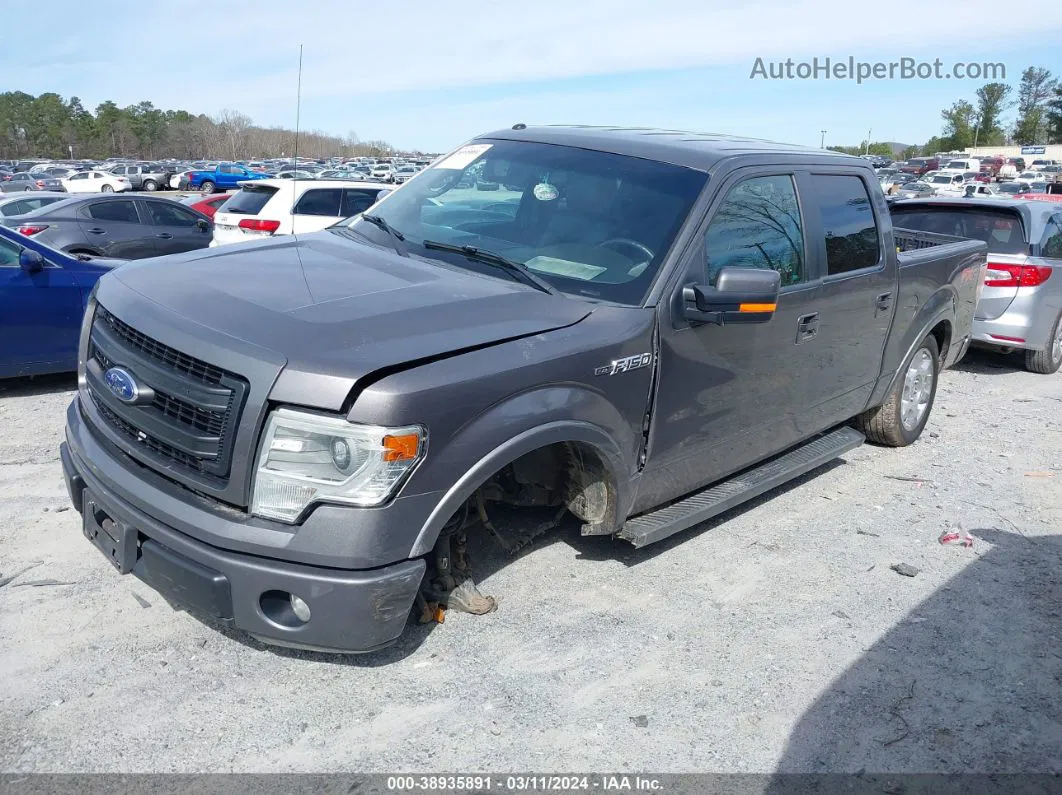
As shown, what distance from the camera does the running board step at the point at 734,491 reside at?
154 inches

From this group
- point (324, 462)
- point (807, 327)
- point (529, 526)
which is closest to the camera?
point (324, 462)

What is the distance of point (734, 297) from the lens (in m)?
3.64

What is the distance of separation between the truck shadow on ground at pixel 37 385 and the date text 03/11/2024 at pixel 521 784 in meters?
5.56

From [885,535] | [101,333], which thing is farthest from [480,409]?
[885,535]

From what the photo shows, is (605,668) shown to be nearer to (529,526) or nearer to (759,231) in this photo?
(529,526)

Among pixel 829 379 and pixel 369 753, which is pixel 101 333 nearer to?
pixel 369 753

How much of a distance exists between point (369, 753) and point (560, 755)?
626 mm

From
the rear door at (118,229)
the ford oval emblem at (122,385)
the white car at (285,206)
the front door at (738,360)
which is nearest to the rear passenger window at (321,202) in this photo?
the white car at (285,206)

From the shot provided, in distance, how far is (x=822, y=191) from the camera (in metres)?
4.80

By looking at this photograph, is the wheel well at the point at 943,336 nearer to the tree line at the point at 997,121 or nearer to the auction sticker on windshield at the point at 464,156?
the auction sticker on windshield at the point at 464,156

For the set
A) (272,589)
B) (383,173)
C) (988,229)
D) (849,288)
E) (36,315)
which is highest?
(383,173)

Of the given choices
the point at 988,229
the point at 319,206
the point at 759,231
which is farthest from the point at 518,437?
the point at 319,206

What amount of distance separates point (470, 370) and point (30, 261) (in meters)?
5.27

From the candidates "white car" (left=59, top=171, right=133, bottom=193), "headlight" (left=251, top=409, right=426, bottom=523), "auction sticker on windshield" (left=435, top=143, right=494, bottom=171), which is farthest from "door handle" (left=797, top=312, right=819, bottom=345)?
"white car" (left=59, top=171, right=133, bottom=193)
